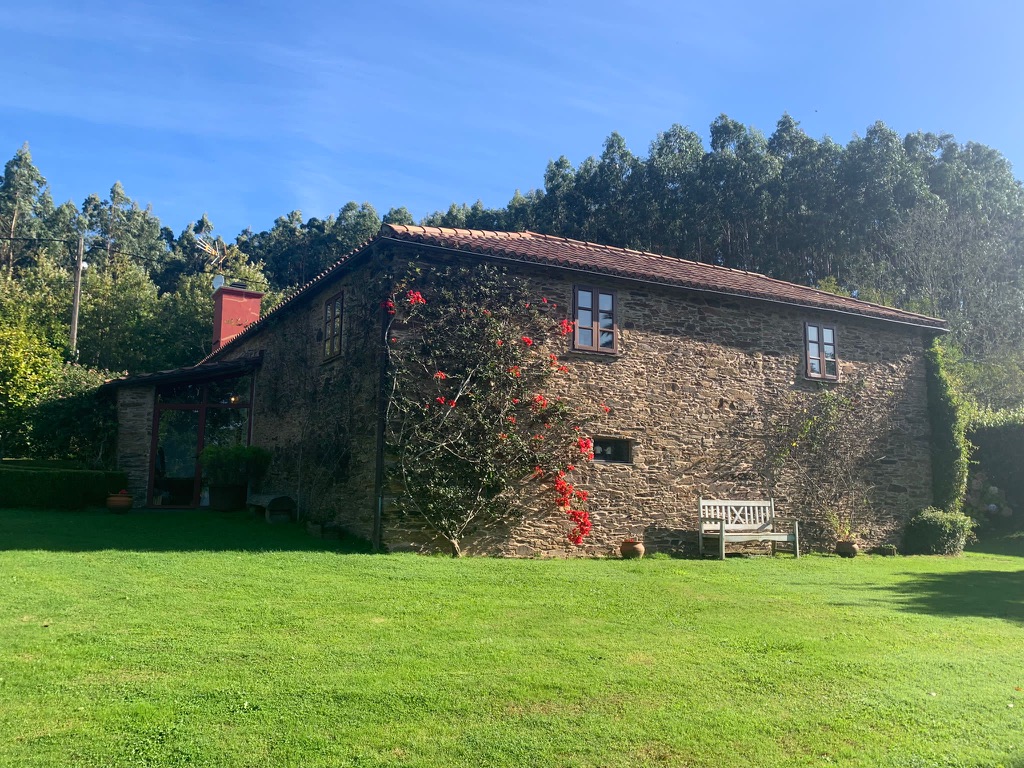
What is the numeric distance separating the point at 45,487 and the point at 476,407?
347 inches

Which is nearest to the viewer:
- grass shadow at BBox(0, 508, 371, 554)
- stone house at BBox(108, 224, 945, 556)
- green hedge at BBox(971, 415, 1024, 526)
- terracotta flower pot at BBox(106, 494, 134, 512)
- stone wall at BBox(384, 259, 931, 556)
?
grass shadow at BBox(0, 508, 371, 554)

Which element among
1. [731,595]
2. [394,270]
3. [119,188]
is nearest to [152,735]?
[731,595]

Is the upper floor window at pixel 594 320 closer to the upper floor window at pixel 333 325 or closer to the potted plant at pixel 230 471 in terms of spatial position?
the upper floor window at pixel 333 325

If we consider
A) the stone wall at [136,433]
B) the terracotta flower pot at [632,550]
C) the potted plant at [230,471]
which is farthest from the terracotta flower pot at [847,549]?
the stone wall at [136,433]

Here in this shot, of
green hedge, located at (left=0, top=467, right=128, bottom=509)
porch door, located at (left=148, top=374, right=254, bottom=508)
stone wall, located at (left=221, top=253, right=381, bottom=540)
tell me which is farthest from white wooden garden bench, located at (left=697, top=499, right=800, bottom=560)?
green hedge, located at (left=0, top=467, right=128, bottom=509)

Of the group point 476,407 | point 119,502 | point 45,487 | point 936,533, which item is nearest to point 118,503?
point 119,502

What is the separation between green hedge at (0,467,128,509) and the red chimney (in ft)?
37.6

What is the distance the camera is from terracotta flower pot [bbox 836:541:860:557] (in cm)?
1520

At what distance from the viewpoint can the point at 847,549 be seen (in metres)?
15.2

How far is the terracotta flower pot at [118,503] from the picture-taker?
1516 cm

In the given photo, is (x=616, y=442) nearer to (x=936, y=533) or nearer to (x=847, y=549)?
(x=847, y=549)

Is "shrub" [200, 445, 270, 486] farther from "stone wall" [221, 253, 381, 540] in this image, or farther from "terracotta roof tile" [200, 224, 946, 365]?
"terracotta roof tile" [200, 224, 946, 365]

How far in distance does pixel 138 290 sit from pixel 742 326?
27310 mm

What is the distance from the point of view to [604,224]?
35938 millimetres
